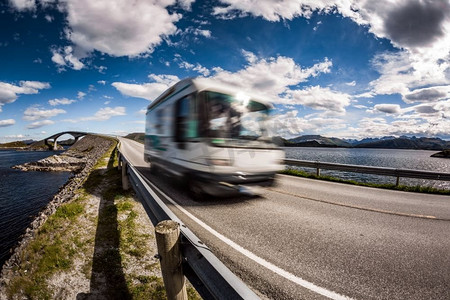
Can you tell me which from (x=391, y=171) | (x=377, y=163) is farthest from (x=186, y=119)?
(x=377, y=163)

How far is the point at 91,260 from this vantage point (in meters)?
3.28

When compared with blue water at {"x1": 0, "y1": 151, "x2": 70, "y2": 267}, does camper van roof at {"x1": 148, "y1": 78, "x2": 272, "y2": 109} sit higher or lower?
higher

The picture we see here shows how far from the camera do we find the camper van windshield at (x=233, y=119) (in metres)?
5.69

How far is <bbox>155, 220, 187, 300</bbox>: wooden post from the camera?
5.80 feet

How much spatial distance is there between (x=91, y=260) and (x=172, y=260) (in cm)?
235

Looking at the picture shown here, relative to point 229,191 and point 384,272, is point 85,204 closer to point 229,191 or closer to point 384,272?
point 229,191

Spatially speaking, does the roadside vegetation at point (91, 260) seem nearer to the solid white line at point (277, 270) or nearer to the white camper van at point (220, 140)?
the solid white line at point (277, 270)

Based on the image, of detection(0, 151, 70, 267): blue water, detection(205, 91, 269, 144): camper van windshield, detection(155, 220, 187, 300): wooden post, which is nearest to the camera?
detection(155, 220, 187, 300): wooden post

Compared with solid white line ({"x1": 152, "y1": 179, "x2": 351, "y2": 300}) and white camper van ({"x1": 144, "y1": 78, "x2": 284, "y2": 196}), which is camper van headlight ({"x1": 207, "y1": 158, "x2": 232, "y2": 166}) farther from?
solid white line ({"x1": 152, "y1": 179, "x2": 351, "y2": 300})

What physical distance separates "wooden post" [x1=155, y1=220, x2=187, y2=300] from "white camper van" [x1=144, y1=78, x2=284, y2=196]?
3640 millimetres

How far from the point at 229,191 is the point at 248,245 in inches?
81.0

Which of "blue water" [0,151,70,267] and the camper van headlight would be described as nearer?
the camper van headlight

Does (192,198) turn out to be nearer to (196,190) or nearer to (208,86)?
(196,190)

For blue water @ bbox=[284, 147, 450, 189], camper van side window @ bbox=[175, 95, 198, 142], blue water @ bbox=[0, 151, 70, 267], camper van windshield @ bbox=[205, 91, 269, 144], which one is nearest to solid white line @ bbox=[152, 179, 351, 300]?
camper van windshield @ bbox=[205, 91, 269, 144]
